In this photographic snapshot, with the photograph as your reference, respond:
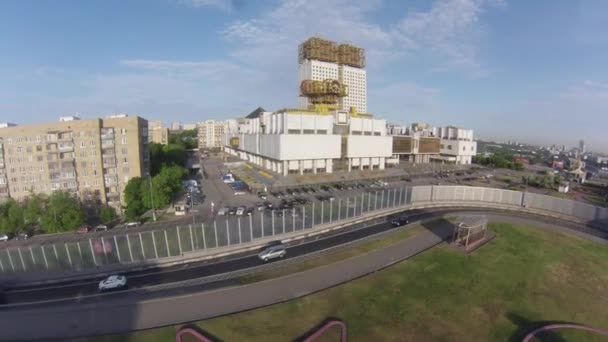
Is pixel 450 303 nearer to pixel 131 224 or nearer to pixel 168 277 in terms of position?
pixel 168 277

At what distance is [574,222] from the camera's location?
101 feet

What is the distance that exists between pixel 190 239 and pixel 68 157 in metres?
26.3

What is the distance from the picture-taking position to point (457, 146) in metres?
75.2

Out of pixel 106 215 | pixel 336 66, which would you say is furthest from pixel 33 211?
pixel 336 66

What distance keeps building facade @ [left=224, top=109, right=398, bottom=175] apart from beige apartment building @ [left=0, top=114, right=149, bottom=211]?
25.6 m

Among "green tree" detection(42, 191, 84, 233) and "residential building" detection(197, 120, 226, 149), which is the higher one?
"residential building" detection(197, 120, 226, 149)

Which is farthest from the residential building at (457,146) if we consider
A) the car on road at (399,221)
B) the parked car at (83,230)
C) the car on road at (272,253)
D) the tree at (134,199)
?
the parked car at (83,230)

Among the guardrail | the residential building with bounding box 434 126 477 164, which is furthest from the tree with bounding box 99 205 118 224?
the residential building with bounding box 434 126 477 164

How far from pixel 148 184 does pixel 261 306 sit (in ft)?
91.5

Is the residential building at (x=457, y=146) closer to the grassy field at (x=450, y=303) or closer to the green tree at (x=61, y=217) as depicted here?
the grassy field at (x=450, y=303)

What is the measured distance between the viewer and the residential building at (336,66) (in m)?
93.2

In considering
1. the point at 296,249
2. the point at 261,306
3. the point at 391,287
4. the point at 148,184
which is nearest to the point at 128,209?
the point at 148,184

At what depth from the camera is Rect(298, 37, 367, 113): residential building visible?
93.2 m

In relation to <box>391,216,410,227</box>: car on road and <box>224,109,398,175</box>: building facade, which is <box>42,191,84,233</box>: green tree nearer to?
<box>224,109,398,175</box>: building facade
